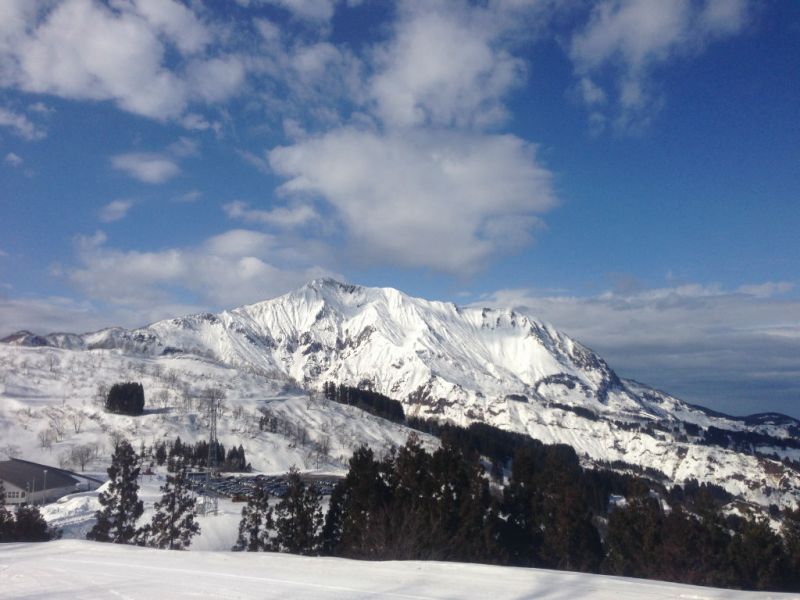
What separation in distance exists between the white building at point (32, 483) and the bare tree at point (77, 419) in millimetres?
54690

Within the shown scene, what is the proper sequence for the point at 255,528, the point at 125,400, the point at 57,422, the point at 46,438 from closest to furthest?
the point at 255,528
the point at 46,438
the point at 57,422
the point at 125,400

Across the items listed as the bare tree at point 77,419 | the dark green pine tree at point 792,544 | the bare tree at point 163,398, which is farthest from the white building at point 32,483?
the bare tree at point 163,398

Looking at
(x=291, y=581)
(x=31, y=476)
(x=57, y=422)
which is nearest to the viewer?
(x=291, y=581)

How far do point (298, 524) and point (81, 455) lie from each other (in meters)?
101

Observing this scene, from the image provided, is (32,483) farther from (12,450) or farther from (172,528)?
(12,450)

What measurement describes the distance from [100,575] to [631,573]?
73.1 ft

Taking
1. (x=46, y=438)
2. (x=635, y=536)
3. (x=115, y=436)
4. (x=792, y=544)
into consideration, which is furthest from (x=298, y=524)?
(x=46, y=438)

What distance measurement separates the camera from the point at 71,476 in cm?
8719

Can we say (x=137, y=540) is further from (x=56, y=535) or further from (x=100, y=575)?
(x=100, y=575)

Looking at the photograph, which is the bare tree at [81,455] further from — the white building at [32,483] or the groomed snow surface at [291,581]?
the groomed snow surface at [291,581]

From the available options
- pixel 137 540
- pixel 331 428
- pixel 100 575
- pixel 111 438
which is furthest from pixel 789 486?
pixel 100 575

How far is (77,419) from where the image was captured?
14125 cm

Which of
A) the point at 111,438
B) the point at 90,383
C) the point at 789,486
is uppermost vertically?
the point at 90,383

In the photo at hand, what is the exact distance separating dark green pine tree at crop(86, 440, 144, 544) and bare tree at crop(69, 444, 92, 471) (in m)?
81.1
